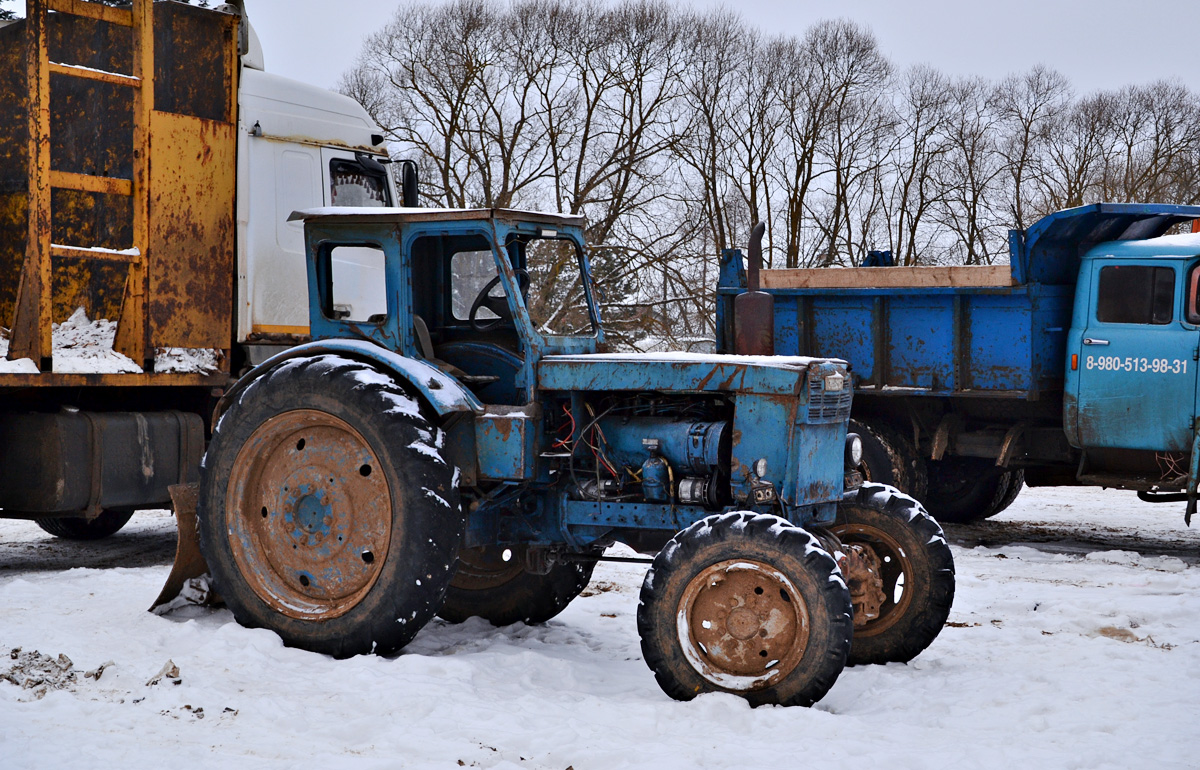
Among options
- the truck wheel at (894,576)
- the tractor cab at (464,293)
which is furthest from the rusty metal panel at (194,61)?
the truck wheel at (894,576)

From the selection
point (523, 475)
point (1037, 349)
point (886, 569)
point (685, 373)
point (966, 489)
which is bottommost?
point (966, 489)

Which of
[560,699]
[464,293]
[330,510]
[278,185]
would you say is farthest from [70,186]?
[560,699]

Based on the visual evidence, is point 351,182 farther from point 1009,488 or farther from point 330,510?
point 1009,488

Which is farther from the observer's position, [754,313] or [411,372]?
[754,313]

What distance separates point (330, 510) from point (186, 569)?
126 centimetres

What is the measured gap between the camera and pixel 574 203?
21938mm

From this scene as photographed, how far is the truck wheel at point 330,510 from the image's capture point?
5.15 metres

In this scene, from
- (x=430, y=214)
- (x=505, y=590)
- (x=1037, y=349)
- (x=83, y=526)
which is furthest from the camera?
(x=83, y=526)

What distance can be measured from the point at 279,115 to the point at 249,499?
12.6ft

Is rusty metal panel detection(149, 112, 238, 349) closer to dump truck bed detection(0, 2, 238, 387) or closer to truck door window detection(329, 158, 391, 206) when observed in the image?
dump truck bed detection(0, 2, 238, 387)

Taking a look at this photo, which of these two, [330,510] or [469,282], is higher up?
[469,282]

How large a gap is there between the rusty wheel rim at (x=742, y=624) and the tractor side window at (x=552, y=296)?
1587 mm

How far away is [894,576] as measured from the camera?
5.76m

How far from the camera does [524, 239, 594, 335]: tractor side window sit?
5.84 m
